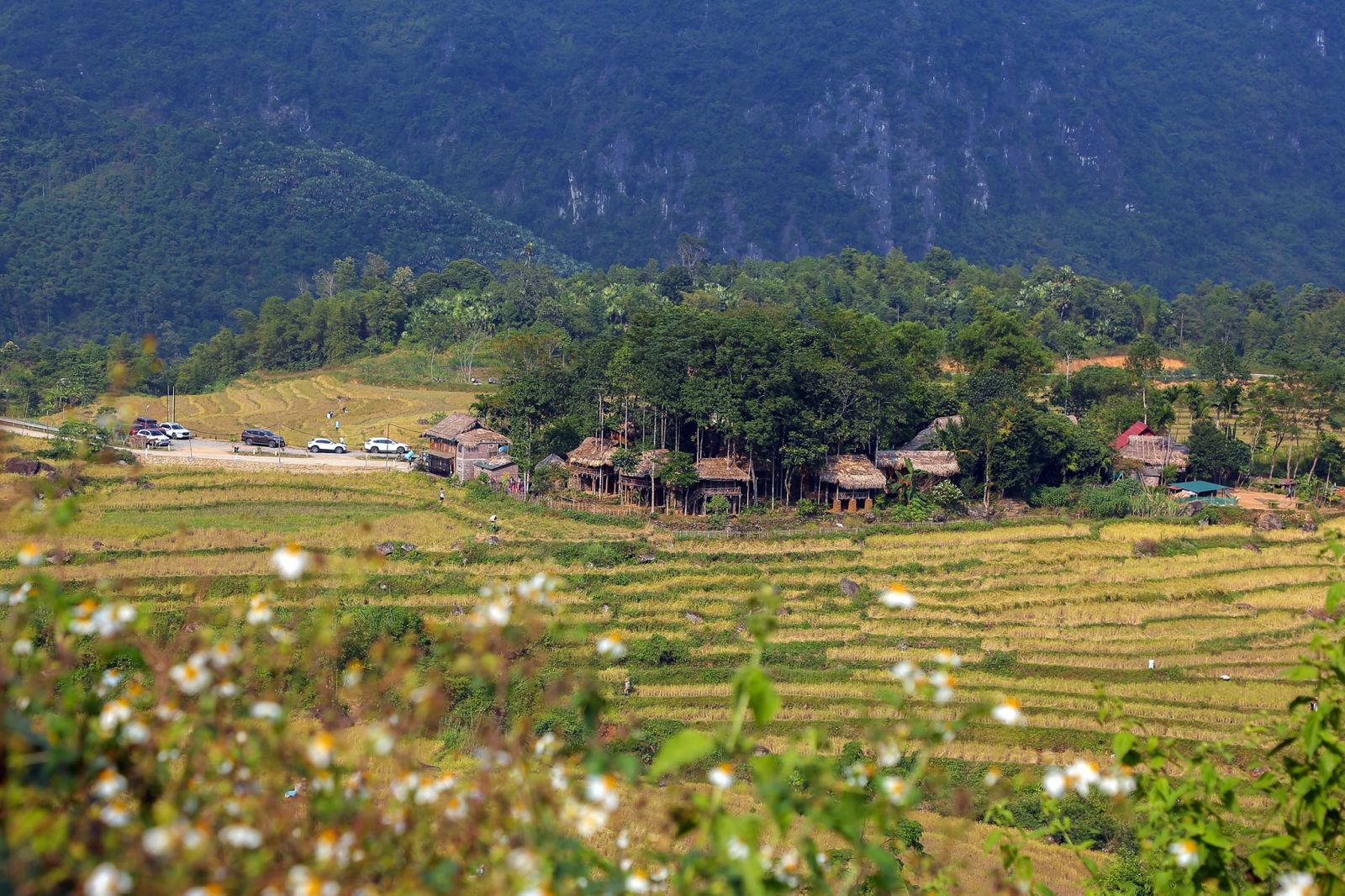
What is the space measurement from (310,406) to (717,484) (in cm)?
3092

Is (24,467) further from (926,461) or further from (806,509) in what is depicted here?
(926,461)

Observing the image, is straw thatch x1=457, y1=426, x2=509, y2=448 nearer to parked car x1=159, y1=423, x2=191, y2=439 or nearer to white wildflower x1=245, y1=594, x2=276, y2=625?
parked car x1=159, y1=423, x2=191, y2=439

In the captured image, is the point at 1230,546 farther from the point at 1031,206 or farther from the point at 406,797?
the point at 1031,206

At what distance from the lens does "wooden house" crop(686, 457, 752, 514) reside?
39.3 m

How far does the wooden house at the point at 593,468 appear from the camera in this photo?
4194 cm

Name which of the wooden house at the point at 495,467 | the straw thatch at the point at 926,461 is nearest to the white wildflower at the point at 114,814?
the wooden house at the point at 495,467

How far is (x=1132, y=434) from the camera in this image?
48.3 meters

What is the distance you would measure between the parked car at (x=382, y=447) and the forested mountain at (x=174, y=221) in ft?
→ 207

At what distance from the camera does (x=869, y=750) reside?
24891mm

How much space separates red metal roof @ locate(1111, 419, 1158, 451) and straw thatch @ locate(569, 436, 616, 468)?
20.6 meters

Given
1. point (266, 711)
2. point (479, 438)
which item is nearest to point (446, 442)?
point (479, 438)

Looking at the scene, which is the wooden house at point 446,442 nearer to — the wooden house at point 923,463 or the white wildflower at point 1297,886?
the wooden house at point 923,463

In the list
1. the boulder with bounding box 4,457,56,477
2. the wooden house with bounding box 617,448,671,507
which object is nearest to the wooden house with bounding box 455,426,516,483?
the wooden house with bounding box 617,448,671,507

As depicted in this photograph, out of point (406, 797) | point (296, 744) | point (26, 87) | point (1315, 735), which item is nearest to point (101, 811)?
point (296, 744)
